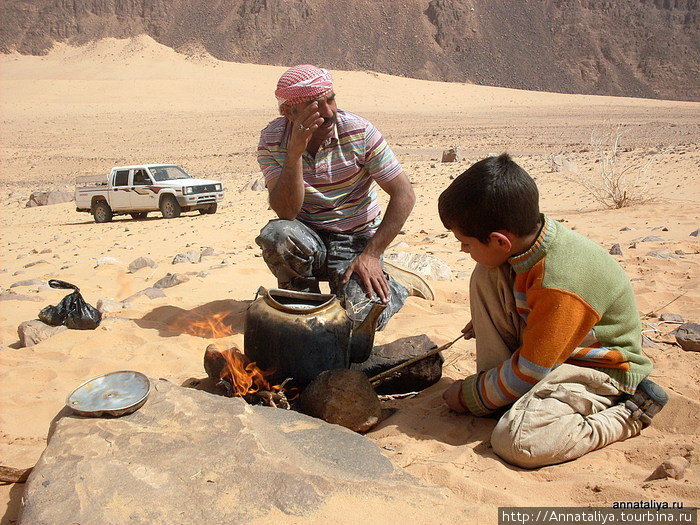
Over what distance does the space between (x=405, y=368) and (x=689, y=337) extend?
150 cm

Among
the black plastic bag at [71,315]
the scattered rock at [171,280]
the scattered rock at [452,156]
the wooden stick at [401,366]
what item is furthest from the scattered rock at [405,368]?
the scattered rock at [452,156]

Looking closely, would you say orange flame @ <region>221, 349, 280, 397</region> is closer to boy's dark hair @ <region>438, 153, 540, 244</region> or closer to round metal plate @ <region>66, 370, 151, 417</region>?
round metal plate @ <region>66, 370, 151, 417</region>

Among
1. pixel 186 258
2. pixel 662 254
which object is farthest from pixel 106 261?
pixel 662 254

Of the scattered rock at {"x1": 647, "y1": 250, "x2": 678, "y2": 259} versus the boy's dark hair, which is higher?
the boy's dark hair

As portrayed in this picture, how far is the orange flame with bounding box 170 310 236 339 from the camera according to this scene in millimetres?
4094

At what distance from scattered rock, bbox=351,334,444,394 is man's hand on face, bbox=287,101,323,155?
117 centimetres

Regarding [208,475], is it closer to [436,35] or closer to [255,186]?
[255,186]

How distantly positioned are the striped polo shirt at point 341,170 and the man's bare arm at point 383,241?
0.28ft

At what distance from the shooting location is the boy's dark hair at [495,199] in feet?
7.47

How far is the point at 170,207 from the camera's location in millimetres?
11117

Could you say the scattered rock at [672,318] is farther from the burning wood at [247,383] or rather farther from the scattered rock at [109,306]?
the scattered rock at [109,306]

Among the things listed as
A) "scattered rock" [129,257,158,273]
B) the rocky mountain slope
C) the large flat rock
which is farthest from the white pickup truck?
the rocky mountain slope

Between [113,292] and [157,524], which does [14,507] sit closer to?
[157,524]

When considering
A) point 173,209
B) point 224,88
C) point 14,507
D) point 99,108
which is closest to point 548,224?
point 14,507
